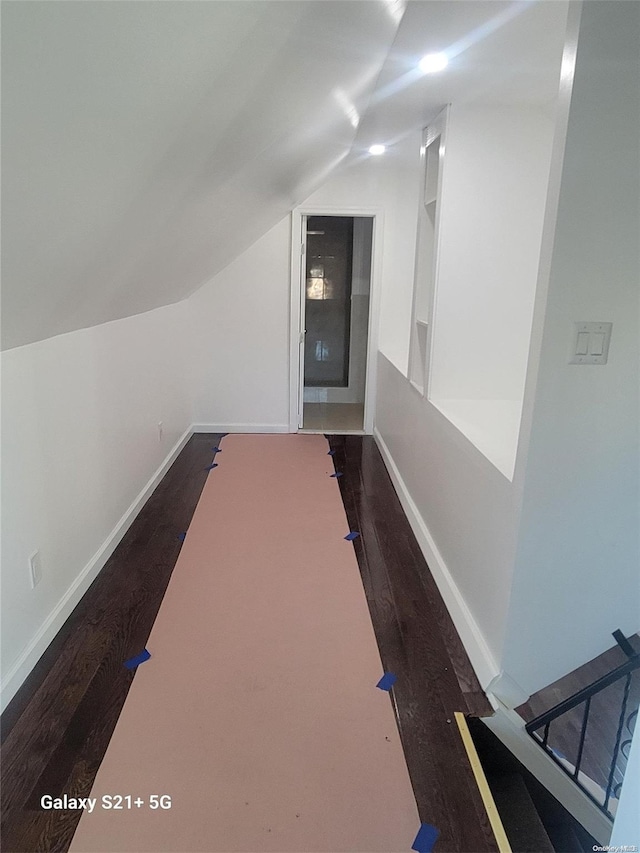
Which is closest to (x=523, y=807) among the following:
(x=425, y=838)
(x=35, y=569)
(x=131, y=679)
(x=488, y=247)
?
(x=425, y=838)

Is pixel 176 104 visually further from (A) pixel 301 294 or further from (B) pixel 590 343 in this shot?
(A) pixel 301 294

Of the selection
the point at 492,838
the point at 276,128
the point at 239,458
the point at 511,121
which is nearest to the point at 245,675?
the point at 492,838

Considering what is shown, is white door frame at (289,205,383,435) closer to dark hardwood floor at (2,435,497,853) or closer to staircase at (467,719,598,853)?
dark hardwood floor at (2,435,497,853)

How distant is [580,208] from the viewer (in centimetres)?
152

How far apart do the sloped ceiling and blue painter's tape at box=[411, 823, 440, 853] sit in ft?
5.85

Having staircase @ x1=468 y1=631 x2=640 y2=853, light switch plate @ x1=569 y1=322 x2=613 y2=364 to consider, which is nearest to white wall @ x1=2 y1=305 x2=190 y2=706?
staircase @ x1=468 y1=631 x2=640 y2=853

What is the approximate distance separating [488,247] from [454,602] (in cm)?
189

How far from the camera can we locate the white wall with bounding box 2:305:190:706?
1.84 meters

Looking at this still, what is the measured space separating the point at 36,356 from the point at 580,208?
1.92m

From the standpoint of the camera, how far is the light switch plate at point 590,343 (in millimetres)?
1602

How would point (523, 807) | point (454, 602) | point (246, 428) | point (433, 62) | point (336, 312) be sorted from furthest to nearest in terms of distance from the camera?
point (336, 312)
point (246, 428)
point (454, 602)
point (433, 62)
point (523, 807)

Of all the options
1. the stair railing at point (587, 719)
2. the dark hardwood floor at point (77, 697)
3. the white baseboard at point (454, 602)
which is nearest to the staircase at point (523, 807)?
the stair railing at point (587, 719)

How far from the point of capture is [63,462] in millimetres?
2240

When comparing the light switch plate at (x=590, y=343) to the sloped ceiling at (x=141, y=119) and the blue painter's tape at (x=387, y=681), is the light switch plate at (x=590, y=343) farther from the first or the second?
the blue painter's tape at (x=387, y=681)
